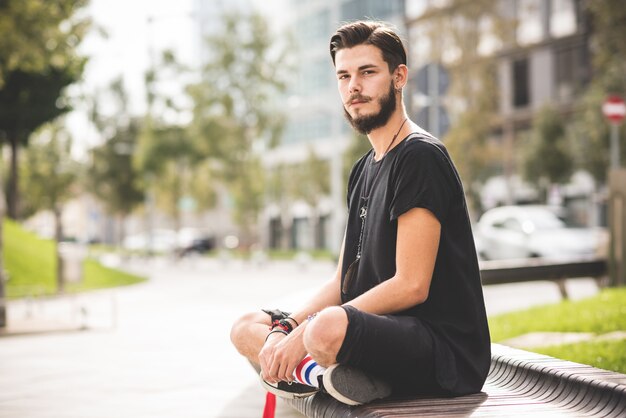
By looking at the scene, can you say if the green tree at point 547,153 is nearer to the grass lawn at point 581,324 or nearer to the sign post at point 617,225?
the sign post at point 617,225

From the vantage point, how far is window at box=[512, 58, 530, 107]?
51094mm

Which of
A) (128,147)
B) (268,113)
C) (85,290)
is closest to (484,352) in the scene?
(85,290)

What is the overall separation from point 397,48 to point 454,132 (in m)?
36.2

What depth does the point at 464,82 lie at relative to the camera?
40.0 metres

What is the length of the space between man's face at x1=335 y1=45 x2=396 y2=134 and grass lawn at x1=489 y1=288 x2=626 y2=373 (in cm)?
326

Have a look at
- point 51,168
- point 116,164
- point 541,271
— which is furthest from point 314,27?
point 541,271

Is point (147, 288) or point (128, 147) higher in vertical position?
point (128, 147)

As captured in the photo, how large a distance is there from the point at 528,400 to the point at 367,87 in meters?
1.39

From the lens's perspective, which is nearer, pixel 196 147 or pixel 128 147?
pixel 196 147

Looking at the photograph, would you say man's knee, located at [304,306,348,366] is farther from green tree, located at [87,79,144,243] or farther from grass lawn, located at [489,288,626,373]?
green tree, located at [87,79,144,243]

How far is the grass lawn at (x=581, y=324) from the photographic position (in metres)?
6.73

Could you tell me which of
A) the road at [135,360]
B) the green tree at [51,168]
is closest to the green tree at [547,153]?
the road at [135,360]

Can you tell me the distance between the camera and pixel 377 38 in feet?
11.8

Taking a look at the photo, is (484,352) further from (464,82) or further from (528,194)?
(528,194)
